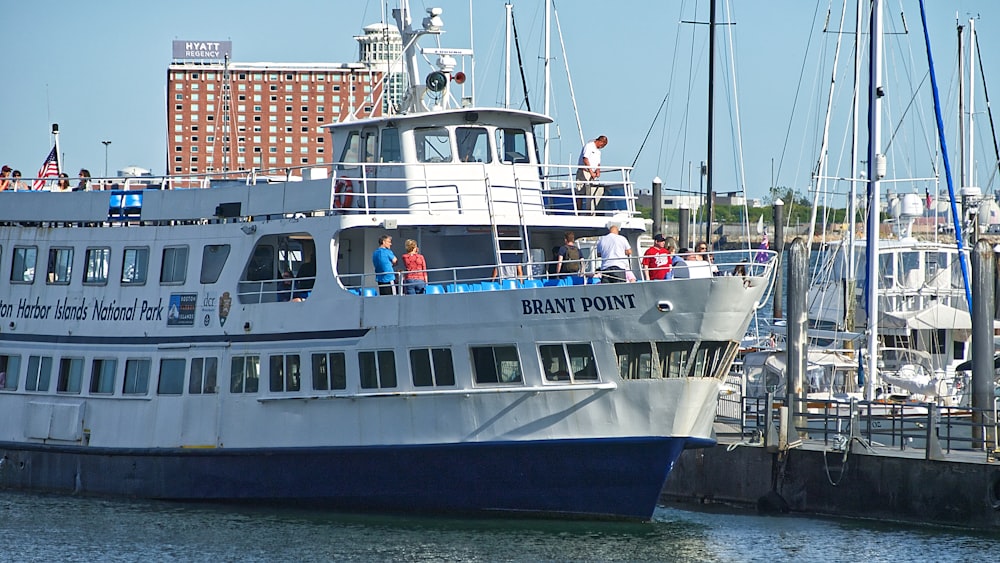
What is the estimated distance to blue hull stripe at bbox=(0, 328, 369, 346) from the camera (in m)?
21.3

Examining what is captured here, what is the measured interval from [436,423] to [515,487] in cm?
149

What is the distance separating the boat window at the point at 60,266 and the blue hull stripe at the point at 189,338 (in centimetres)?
96

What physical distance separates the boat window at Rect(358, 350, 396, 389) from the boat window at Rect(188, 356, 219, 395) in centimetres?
276

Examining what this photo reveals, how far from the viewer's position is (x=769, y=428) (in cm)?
2270

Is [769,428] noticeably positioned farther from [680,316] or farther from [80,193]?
[80,193]

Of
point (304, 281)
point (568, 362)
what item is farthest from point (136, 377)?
point (568, 362)

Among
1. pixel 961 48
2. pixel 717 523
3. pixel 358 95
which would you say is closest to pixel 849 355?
pixel 717 523

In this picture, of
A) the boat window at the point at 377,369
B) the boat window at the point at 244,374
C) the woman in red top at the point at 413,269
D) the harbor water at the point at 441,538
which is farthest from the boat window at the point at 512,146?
the harbor water at the point at 441,538

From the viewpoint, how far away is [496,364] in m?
20.5

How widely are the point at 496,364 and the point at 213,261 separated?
537 cm

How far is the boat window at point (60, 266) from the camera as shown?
2452 centimetres

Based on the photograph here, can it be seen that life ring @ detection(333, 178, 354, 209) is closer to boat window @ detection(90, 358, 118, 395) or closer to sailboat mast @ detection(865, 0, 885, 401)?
boat window @ detection(90, 358, 118, 395)

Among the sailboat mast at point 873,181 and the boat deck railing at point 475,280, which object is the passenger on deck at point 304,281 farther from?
the sailboat mast at point 873,181

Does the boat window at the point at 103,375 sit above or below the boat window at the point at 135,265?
below
